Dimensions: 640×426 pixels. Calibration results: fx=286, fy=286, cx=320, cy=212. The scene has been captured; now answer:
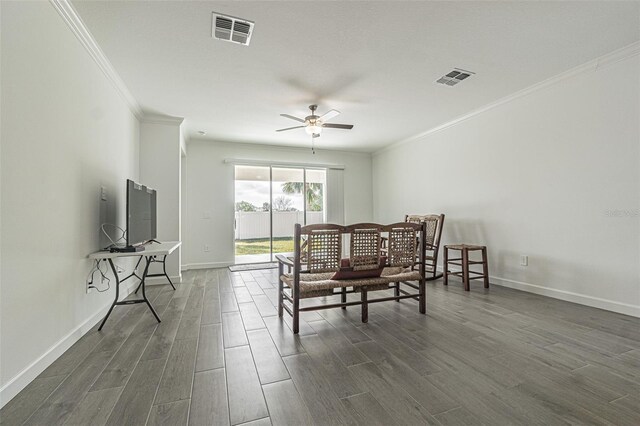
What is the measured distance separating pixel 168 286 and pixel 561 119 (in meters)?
5.66

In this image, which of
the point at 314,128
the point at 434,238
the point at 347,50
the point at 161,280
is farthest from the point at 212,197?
the point at 434,238

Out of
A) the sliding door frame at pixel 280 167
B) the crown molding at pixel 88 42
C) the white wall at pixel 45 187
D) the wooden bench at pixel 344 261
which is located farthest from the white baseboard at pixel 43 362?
the sliding door frame at pixel 280 167

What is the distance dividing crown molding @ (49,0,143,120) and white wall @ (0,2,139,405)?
54 mm

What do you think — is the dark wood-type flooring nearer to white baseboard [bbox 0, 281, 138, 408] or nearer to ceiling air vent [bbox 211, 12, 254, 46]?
white baseboard [bbox 0, 281, 138, 408]

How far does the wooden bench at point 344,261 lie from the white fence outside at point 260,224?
3.44m

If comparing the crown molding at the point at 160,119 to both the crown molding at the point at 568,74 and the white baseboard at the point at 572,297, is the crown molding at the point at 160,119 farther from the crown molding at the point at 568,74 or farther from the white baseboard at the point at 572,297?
the white baseboard at the point at 572,297

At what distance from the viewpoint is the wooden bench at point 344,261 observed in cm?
254

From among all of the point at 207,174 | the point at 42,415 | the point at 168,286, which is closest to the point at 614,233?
the point at 42,415

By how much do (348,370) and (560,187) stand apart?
335cm

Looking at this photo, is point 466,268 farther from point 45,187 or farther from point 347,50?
point 45,187

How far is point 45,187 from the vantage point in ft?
6.43

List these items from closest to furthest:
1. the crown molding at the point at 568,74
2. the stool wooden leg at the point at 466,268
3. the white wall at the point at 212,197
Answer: the crown molding at the point at 568,74, the stool wooden leg at the point at 466,268, the white wall at the point at 212,197

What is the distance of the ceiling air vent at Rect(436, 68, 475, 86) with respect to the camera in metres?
3.14

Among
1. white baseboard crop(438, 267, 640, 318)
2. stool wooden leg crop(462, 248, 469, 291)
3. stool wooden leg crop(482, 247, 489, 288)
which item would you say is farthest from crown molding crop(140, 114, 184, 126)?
white baseboard crop(438, 267, 640, 318)
